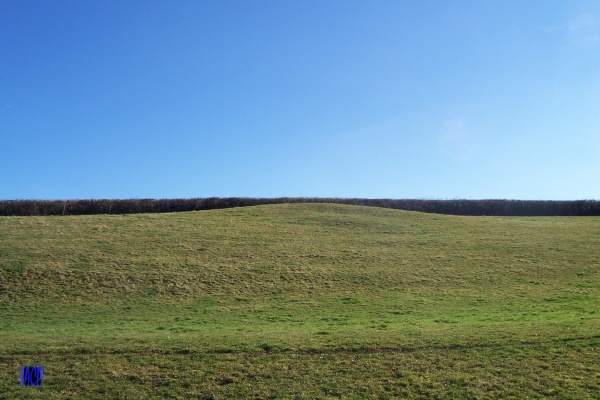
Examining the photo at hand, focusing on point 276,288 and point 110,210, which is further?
point 110,210

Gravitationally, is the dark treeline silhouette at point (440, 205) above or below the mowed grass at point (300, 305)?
above

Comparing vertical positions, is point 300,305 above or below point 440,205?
below

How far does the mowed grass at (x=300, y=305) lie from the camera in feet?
49.4

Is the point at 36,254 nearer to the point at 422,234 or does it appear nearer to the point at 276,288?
the point at 276,288

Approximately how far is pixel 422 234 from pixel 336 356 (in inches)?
1346

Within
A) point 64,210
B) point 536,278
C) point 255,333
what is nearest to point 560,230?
point 536,278

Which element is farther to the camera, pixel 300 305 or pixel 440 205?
pixel 440 205

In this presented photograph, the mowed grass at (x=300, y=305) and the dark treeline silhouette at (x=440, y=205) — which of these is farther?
the dark treeline silhouette at (x=440, y=205)

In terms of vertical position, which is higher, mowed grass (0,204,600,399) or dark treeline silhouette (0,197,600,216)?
dark treeline silhouette (0,197,600,216)

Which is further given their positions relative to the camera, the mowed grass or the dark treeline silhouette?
the dark treeline silhouette

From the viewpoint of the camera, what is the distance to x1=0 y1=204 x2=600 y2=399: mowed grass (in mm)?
15070

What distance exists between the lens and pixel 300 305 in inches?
1160

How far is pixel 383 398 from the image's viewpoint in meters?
13.9

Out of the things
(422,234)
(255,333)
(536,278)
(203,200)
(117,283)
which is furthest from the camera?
(203,200)
